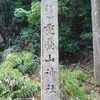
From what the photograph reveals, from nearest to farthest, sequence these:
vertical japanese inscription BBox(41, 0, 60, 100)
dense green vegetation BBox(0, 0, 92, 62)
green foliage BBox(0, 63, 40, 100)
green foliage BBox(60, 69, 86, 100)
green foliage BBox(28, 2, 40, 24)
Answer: vertical japanese inscription BBox(41, 0, 60, 100) → green foliage BBox(0, 63, 40, 100) → green foliage BBox(60, 69, 86, 100) → green foliage BBox(28, 2, 40, 24) → dense green vegetation BBox(0, 0, 92, 62)

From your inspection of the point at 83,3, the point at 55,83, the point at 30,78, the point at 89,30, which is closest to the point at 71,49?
the point at 89,30

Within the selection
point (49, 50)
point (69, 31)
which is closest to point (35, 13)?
point (69, 31)

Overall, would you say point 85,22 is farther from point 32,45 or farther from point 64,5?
point 32,45

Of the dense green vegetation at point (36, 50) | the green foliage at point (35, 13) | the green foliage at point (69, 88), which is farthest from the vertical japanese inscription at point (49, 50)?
the green foliage at point (35, 13)

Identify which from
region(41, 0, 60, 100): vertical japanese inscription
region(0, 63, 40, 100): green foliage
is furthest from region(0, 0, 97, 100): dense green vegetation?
region(41, 0, 60, 100): vertical japanese inscription

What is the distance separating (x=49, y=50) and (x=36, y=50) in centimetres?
844

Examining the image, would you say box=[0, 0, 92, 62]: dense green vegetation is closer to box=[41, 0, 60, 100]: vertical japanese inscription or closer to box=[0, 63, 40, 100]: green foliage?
box=[0, 63, 40, 100]: green foliage

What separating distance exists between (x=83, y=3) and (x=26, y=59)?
5.78 meters

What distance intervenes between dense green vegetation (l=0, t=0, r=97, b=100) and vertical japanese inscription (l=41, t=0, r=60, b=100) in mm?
1735

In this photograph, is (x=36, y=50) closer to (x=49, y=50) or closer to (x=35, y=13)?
(x=35, y=13)

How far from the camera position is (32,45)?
13.7 m

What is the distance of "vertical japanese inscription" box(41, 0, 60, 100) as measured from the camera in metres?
5.13

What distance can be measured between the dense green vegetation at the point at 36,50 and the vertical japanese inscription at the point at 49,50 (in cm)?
173

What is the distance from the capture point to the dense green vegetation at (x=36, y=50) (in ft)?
23.3
